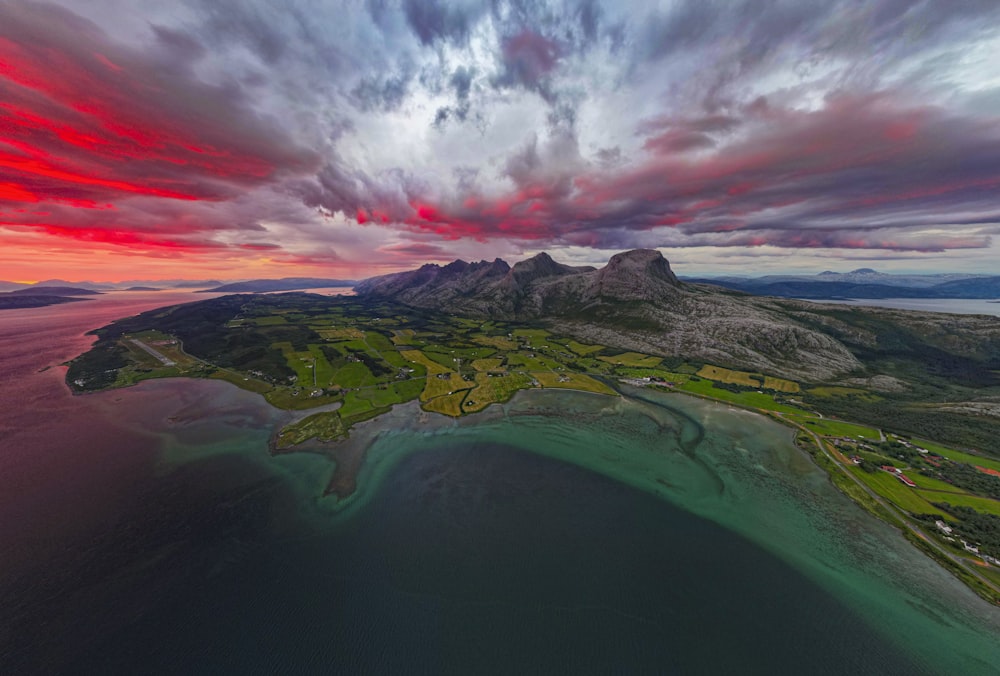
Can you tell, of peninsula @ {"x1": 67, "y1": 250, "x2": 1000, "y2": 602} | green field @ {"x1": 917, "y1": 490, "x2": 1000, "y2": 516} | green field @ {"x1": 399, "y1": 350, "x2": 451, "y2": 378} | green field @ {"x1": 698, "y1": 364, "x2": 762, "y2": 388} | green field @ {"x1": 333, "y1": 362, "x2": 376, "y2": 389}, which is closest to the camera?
green field @ {"x1": 917, "y1": 490, "x2": 1000, "y2": 516}

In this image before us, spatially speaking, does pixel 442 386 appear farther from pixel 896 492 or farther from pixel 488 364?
pixel 896 492

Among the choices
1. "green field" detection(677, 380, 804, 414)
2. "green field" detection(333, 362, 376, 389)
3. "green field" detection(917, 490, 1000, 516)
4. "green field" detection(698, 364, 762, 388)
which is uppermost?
"green field" detection(333, 362, 376, 389)

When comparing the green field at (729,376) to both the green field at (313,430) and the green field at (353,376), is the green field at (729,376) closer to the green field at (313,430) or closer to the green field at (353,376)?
the green field at (353,376)

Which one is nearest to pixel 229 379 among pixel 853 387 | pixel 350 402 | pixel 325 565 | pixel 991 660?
pixel 350 402

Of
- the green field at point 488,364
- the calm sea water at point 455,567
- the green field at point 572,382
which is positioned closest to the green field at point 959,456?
the calm sea water at point 455,567

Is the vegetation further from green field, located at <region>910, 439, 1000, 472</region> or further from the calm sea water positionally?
the calm sea water

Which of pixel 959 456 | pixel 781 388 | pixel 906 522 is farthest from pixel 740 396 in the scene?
pixel 906 522

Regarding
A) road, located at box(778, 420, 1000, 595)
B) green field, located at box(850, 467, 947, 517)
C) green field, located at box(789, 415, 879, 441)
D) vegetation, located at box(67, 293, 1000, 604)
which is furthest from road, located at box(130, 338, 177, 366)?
green field, located at box(789, 415, 879, 441)

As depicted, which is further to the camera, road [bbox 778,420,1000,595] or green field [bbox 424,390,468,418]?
green field [bbox 424,390,468,418]

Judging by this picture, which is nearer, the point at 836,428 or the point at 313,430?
the point at 313,430
